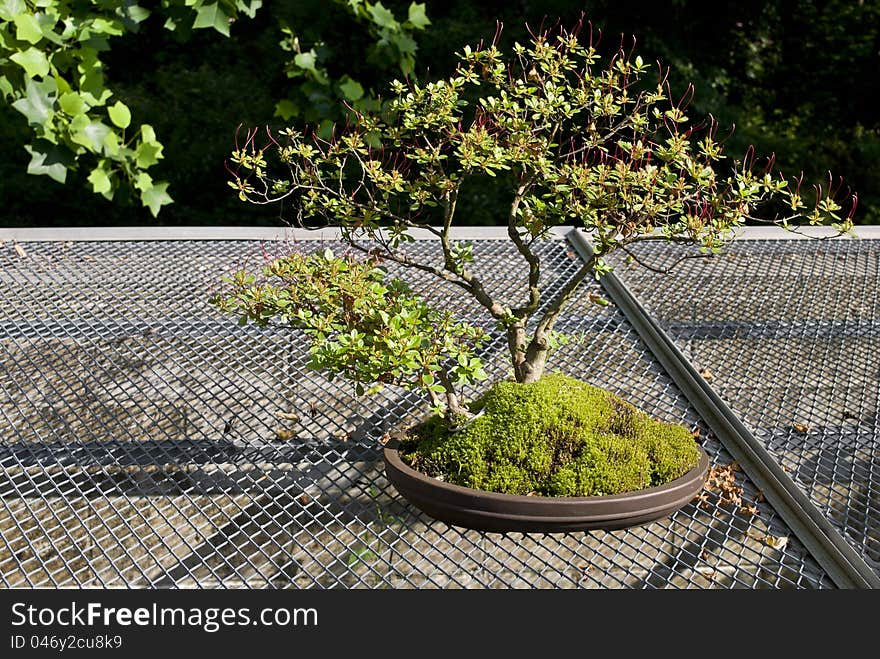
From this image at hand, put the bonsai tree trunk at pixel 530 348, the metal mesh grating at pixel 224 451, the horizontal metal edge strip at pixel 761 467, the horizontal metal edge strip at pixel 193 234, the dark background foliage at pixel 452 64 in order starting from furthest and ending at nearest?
the dark background foliage at pixel 452 64
the horizontal metal edge strip at pixel 193 234
the bonsai tree trunk at pixel 530 348
the metal mesh grating at pixel 224 451
the horizontal metal edge strip at pixel 761 467

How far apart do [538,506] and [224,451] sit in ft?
1.78

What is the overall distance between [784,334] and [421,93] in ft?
3.20

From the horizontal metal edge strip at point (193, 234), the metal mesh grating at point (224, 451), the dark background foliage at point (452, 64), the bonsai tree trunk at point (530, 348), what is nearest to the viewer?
the metal mesh grating at point (224, 451)

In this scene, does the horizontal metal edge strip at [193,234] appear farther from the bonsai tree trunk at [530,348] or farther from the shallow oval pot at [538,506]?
the shallow oval pot at [538,506]

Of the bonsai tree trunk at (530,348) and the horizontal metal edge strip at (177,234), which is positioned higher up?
the bonsai tree trunk at (530,348)

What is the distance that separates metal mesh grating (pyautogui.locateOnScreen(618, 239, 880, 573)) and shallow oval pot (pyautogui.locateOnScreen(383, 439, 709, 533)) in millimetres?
238

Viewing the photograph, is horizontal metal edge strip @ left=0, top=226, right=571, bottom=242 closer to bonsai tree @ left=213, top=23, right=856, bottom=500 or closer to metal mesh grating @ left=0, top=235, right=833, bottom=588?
metal mesh grating @ left=0, top=235, right=833, bottom=588

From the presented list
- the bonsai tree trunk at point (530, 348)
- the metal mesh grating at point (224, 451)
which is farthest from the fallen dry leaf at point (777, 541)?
the bonsai tree trunk at point (530, 348)

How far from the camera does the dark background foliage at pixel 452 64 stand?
191 inches

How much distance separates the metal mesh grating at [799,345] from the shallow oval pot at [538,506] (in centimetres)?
24

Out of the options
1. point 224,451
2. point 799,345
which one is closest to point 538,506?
point 224,451

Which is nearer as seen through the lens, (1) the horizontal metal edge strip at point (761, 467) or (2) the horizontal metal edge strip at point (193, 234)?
(1) the horizontal metal edge strip at point (761, 467)

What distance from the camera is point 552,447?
50.6 inches

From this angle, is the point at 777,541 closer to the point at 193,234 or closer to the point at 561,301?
the point at 561,301
